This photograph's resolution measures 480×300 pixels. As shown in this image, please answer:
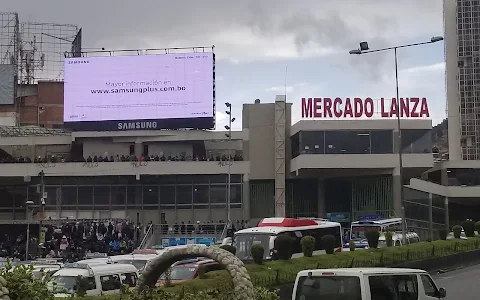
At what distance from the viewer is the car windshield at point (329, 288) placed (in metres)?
10.2

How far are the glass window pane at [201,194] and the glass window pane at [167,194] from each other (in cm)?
184

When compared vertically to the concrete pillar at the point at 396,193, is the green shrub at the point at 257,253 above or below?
below

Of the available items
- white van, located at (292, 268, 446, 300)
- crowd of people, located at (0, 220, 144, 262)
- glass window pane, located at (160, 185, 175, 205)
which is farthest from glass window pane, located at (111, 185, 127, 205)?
white van, located at (292, 268, 446, 300)

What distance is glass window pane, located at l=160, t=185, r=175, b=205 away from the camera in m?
51.9

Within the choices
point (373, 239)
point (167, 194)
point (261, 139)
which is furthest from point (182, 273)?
point (261, 139)

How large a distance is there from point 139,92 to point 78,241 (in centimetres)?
1556

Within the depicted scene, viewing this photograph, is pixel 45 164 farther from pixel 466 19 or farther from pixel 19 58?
pixel 466 19

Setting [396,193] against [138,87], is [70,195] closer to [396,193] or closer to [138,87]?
[138,87]

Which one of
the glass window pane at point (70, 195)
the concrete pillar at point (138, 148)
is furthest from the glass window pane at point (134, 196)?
the glass window pane at point (70, 195)

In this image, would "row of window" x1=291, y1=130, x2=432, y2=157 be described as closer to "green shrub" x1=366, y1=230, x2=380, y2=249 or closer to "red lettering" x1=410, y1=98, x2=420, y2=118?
"red lettering" x1=410, y1=98, x2=420, y2=118

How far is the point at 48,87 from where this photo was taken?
65.2 m

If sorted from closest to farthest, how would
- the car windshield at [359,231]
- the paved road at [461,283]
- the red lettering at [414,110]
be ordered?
the paved road at [461,283]
the car windshield at [359,231]
the red lettering at [414,110]

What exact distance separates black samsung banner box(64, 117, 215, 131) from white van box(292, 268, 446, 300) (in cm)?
4017

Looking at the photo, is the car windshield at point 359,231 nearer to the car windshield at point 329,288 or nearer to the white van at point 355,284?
the white van at point 355,284
